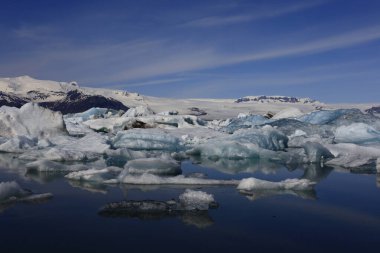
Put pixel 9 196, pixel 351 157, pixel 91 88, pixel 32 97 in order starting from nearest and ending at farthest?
1. pixel 9 196
2. pixel 351 157
3. pixel 32 97
4. pixel 91 88

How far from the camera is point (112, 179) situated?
203 inches

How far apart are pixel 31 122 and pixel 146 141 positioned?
3.19 metres

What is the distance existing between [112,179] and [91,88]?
4107 inches

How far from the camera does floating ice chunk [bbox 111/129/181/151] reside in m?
9.70

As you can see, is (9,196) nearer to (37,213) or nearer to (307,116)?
(37,213)

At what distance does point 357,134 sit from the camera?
11703 mm

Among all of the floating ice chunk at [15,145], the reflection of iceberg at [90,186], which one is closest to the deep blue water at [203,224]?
the reflection of iceberg at [90,186]

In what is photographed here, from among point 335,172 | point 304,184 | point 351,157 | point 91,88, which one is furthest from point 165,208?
point 91,88

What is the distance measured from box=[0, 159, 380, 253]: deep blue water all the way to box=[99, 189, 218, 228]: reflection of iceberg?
0.04m

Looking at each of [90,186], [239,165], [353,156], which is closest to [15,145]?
[239,165]

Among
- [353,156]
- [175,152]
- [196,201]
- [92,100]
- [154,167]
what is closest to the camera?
Result: [196,201]

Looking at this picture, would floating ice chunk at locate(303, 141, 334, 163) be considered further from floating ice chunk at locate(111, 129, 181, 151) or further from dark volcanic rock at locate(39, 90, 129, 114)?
dark volcanic rock at locate(39, 90, 129, 114)

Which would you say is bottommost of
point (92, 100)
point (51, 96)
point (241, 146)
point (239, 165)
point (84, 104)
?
point (239, 165)

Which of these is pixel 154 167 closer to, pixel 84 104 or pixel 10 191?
pixel 10 191
